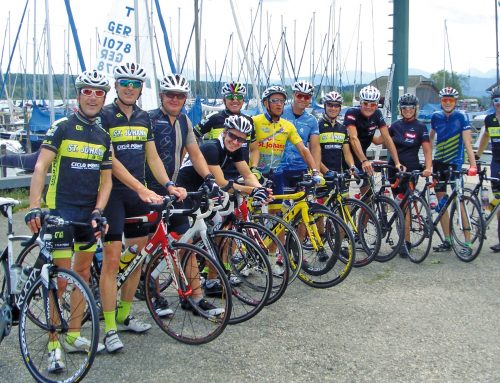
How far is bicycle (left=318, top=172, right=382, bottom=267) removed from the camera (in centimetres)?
664

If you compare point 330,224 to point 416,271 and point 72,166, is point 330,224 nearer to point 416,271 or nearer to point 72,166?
point 416,271

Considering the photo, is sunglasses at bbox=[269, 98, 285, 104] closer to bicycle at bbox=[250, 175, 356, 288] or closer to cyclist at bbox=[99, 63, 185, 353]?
bicycle at bbox=[250, 175, 356, 288]

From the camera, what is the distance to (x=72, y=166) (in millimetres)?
4105

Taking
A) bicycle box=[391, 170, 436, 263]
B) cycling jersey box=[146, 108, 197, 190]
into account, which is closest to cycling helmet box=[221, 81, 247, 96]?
cycling jersey box=[146, 108, 197, 190]

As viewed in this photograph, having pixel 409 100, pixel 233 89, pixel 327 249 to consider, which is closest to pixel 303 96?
pixel 233 89

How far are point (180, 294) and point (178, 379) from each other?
0.85 meters

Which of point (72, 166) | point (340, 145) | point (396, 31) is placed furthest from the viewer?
point (396, 31)

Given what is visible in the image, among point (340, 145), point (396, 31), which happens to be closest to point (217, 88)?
point (396, 31)

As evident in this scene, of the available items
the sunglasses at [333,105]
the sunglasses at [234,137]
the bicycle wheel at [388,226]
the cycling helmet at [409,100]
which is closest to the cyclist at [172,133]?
the sunglasses at [234,137]

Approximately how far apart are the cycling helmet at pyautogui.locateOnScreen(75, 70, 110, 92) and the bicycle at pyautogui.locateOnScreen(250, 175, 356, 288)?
90.7 inches

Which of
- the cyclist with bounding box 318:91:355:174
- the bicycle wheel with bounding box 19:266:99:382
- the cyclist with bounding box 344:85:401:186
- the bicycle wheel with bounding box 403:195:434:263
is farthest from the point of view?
the cyclist with bounding box 344:85:401:186

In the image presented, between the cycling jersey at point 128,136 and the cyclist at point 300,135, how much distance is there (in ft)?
8.37

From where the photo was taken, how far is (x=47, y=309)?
3830mm

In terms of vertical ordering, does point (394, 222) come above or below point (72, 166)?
below
